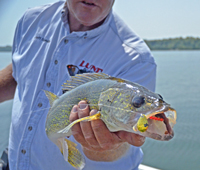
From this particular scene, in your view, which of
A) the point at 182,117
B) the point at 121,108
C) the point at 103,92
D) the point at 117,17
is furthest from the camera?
the point at 182,117

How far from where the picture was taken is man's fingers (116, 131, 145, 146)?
1.30 meters

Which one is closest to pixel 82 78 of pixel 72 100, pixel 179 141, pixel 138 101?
pixel 72 100

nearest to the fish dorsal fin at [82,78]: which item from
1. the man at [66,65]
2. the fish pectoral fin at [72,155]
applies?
the fish pectoral fin at [72,155]

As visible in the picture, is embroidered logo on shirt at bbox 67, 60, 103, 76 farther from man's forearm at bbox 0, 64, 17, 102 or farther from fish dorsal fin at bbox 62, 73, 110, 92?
man's forearm at bbox 0, 64, 17, 102

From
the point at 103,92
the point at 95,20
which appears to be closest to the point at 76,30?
the point at 95,20

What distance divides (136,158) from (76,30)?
50.8 inches

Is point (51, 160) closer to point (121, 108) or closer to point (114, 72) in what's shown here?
point (114, 72)

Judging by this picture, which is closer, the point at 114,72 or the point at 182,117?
the point at 114,72

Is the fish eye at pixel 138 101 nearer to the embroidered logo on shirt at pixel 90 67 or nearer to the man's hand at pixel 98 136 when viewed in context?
the man's hand at pixel 98 136

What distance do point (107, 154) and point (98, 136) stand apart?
31 cm

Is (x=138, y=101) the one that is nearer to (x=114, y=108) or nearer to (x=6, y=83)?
(x=114, y=108)

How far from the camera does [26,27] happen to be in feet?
7.86

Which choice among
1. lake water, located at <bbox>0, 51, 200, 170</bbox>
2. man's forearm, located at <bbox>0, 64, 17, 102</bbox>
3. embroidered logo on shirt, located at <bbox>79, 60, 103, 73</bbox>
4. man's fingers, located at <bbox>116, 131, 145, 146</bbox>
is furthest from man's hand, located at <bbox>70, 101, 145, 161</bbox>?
lake water, located at <bbox>0, 51, 200, 170</bbox>

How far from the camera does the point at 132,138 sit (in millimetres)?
1329
